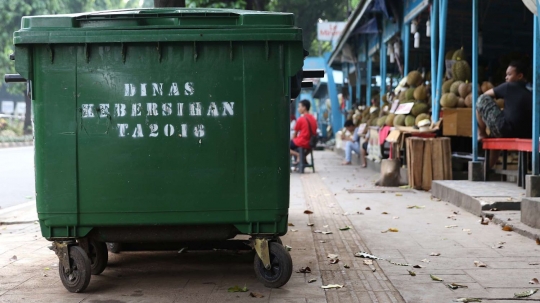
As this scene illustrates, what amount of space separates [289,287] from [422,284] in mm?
928

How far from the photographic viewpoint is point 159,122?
183 inches

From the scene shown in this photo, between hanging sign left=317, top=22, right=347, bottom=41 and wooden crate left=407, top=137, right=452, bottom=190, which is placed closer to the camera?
wooden crate left=407, top=137, right=452, bottom=190

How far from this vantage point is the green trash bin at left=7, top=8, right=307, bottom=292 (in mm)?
4582

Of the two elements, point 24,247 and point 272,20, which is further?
point 24,247

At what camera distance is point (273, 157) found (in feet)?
15.2

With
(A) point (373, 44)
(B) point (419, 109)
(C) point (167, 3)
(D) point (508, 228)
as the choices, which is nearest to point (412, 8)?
(B) point (419, 109)

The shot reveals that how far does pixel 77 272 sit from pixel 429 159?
7.55 m

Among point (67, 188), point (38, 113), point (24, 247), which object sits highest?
point (38, 113)

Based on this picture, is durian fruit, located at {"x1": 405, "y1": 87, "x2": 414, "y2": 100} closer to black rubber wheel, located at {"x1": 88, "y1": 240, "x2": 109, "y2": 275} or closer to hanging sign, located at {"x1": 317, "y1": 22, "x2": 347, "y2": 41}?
black rubber wheel, located at {"x1": 88, "y1": 240, "x2": 109, "y2": 275}

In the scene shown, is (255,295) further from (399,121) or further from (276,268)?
(399,121)

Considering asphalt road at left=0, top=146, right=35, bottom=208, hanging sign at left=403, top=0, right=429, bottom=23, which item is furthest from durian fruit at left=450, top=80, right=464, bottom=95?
asphalt road at left=0, top=146, right=35, bottom=208

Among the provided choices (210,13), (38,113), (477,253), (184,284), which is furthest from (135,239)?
(477,253)

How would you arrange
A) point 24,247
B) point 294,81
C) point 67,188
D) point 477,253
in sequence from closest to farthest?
point 67,188, point 294,81, point 477,253, point 24,247

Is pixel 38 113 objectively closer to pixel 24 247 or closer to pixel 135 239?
pixel 135 239
